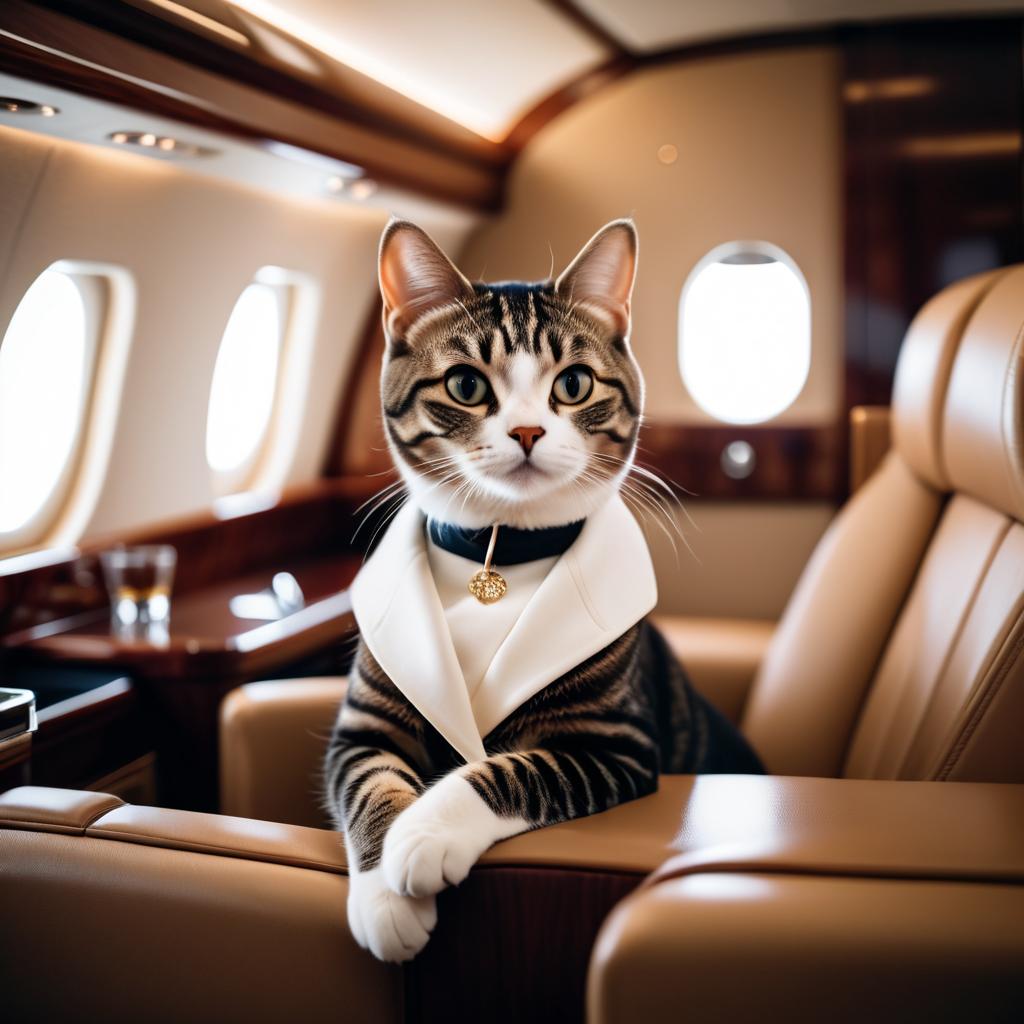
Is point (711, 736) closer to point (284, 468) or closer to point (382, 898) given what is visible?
point (382, 898)

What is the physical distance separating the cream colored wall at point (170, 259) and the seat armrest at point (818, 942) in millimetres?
1448

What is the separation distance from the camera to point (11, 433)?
6.59ft

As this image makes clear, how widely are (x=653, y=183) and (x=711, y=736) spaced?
197 cm

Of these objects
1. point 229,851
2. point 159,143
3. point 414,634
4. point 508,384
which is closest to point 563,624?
point 414,634

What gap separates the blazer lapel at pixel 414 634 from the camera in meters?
1.10

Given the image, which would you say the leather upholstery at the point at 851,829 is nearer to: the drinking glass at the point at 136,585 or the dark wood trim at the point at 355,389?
the drinking glass at the point at 136,585

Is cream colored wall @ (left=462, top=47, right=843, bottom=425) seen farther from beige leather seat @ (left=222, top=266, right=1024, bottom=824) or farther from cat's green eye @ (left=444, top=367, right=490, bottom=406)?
cat's green eye @ (left=444, top=367, right=490, bottom=406)

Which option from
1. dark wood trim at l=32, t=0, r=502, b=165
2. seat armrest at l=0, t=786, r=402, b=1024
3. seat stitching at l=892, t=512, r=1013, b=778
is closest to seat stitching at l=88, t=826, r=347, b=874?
seat armrest at l=0, t=786, r=402, b=1024

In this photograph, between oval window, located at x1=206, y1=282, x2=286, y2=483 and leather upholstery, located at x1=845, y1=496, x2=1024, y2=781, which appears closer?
leather upholstery, located at x1=845, y1=496, x2=1024, y2=781

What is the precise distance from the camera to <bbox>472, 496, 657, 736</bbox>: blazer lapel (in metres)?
1.11

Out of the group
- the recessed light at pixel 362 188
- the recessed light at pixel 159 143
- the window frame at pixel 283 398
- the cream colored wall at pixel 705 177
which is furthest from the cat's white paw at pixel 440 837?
the cream colored wall at pixel 705 177

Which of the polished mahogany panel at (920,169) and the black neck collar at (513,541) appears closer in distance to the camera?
the black neck collar at (513,541)

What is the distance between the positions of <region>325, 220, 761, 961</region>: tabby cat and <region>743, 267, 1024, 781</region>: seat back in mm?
377

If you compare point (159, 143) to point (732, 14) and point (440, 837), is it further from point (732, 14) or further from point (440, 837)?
point (732, 14)
